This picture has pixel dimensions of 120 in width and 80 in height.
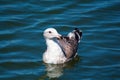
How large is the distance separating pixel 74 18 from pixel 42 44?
2135 millimetres

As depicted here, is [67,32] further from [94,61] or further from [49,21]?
[94,61]

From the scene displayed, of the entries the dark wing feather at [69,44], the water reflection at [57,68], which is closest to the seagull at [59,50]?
the dark wing feather at [69,44]

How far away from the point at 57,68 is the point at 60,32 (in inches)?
82.9

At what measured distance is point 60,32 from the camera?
52.4ft

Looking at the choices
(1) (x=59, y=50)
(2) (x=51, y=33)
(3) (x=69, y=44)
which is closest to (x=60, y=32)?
(3) (x=69, y=44)

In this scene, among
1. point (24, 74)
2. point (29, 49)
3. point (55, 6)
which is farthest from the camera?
point (55, 6)

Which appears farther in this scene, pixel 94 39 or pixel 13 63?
pixel 94 39

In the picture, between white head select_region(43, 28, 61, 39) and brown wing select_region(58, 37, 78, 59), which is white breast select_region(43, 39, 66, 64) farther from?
white head select_region(43, 28, 61, 39)

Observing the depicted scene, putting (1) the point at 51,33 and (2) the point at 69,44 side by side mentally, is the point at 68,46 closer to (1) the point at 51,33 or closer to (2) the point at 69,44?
(2) the point at 69,44

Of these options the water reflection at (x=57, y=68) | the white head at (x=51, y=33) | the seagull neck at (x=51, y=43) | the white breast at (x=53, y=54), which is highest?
the white head at (x=51, y=33)

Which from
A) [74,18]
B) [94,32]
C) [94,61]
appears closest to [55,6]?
[74,18]

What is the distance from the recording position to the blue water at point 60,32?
13.7 m

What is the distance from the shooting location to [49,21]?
1669cm

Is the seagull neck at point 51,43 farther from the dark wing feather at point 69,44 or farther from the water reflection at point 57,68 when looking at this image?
the water reflection at point 57,68
